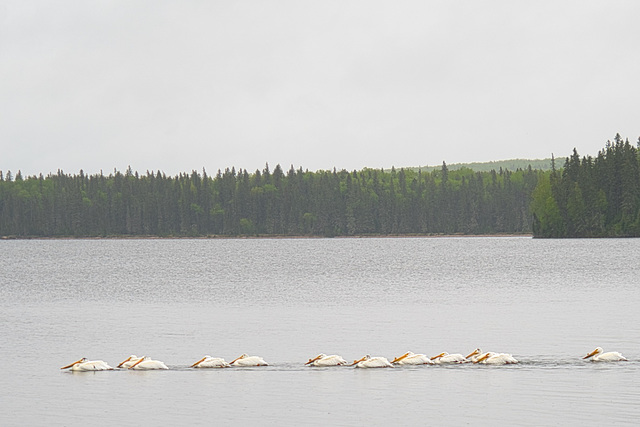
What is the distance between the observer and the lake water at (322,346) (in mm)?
26453

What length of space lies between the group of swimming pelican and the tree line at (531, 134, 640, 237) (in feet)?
449

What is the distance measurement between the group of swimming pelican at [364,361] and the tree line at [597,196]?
137 meters

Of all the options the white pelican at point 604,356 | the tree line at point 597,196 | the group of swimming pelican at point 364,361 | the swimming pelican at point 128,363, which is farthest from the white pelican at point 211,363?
the tree line at point 597,196

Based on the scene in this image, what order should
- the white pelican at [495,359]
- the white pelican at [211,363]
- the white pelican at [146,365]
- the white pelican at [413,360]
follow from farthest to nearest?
the white pelican at [211,363] < the white pelican at [146,365] < the white pelican at [413,360] < the white pelican at [495,359]

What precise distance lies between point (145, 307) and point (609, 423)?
3959cm

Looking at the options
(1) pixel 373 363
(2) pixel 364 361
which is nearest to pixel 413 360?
(1) pixel 373 363

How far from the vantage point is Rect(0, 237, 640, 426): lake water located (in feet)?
86.8

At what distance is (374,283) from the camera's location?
79312mm

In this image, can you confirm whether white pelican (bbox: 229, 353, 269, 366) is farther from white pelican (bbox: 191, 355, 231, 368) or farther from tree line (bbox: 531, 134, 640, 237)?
tree line (bbox: 531, 134, 640, 237)

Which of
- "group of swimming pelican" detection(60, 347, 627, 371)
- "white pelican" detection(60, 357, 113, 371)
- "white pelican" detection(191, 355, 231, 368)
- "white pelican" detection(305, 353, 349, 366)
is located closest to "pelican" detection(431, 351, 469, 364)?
"group of swimming pelican" detection(60, 347, 627, 371)

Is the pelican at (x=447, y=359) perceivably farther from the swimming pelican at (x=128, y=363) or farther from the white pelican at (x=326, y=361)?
the swimming pelican at (x=128, y=363)

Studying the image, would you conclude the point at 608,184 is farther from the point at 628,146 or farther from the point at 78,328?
the point at 78,328

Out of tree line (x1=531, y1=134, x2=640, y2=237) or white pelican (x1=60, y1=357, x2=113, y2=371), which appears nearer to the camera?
white pelican (x1=60, y1=357, x2=113, y2=371)

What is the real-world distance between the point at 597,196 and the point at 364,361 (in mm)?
143015
